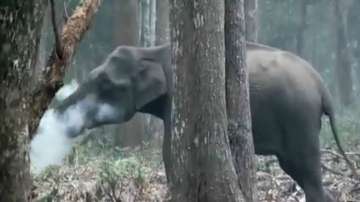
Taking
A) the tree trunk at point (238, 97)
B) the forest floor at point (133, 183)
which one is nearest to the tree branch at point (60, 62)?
the forest floor at point (133, 183)

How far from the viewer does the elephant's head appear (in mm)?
9734

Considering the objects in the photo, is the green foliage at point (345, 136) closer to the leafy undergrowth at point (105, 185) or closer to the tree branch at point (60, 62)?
the leafy undergrowth at point (105, 185)

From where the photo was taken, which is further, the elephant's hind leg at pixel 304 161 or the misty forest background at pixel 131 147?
the elephant's hind leg at pixel 304 161

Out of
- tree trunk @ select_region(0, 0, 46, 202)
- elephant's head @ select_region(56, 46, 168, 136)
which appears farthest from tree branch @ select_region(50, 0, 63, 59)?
elephant's head @ select_region(56, 46, 168, 136)

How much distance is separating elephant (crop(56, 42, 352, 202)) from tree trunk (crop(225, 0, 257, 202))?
233cm

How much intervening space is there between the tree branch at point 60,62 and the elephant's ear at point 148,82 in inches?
193

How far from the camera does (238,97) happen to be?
21.4ft

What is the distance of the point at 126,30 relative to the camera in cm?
1452

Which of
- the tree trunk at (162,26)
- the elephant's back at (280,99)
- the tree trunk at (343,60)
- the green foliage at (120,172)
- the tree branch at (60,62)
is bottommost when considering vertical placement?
the tree trunk at (343,60)

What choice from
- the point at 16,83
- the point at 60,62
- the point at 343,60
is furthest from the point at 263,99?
the point at 343,60

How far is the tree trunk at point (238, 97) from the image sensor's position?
650 cm

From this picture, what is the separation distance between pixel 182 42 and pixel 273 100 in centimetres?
358

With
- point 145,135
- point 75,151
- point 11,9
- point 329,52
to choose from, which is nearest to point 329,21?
point 329,52

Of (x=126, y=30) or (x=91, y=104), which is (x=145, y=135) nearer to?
(x=126, y=30)
